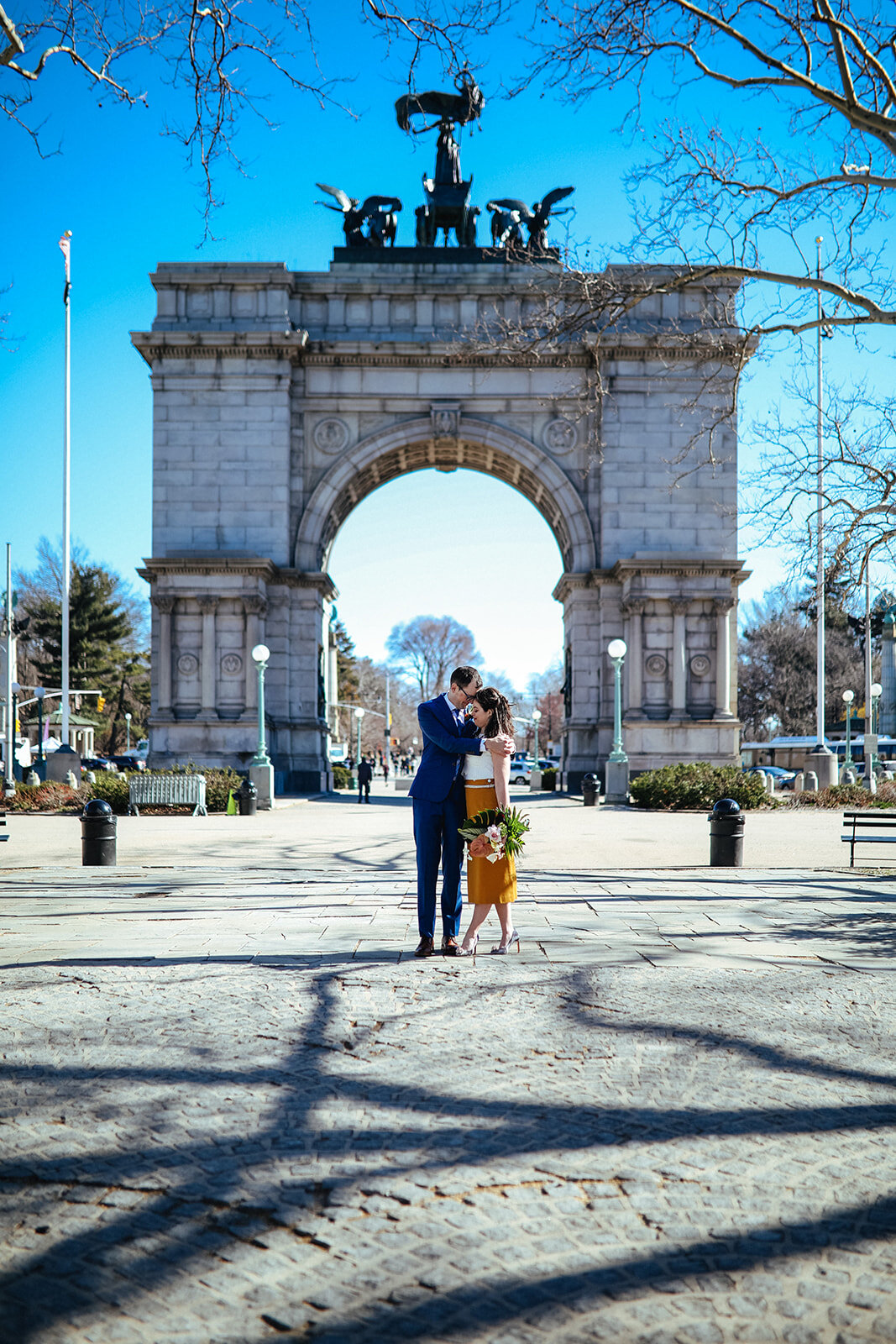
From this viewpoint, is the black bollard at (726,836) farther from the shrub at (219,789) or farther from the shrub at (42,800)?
the shrub at (42,800)

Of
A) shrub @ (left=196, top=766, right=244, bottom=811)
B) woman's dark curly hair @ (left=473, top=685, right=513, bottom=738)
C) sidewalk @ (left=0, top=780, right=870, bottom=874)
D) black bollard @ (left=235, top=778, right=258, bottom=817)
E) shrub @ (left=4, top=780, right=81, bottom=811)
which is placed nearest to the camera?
woman's dark curly hair @ (left=473, top=685, right=513, bottom=738)

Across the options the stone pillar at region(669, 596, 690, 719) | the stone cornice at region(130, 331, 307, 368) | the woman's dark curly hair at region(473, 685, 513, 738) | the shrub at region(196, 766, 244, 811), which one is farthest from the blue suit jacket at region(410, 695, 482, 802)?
the stone cornice at region(130, 331, 307, 368)

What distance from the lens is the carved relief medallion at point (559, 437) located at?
37.1m

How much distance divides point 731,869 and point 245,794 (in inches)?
600

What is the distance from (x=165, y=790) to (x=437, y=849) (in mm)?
18110

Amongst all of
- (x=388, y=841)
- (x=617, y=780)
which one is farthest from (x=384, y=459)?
(x=388, y=841)

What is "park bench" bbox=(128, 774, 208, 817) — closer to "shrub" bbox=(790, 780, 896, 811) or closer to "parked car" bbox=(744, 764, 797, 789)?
"shrub" bbox=(790, 780, 896, 811)

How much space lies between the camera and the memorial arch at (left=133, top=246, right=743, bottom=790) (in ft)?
115

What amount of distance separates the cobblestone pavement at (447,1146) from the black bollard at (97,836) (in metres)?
5.79

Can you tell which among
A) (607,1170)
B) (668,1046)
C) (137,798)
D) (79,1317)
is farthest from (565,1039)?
(137,798)

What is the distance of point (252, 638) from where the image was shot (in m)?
34.9

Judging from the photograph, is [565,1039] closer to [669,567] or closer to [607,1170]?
[607,1170]

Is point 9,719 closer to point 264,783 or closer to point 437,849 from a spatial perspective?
point 264,783

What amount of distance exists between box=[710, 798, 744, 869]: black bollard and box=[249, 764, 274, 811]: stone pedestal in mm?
16837
